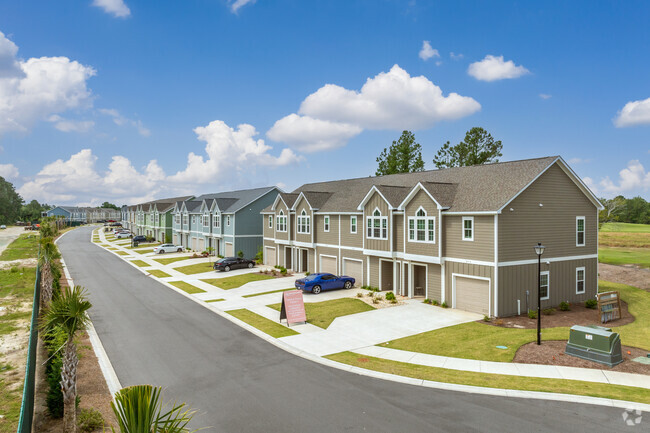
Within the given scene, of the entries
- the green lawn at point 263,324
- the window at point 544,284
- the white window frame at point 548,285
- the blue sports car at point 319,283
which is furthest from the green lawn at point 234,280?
the white window frame at point 548,285

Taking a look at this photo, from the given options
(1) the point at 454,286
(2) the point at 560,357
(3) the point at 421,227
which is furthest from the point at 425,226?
(2) the point at 560,357

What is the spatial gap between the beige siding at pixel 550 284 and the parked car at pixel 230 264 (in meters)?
28.0

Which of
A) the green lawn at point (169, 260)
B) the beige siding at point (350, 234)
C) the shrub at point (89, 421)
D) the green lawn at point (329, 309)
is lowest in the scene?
the green lawn at point (329, 309)

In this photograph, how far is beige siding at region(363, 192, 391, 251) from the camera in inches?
1160

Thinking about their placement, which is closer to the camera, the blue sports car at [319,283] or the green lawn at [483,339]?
the green lawn at [483,339]

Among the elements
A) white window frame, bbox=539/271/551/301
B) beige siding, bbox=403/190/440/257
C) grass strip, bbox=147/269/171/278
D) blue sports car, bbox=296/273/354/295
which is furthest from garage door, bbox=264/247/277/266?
white window frame, bbox=539/271/551/301

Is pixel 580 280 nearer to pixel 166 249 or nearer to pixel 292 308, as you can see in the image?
pixel 292 308

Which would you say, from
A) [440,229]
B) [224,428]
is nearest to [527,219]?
[440,229]

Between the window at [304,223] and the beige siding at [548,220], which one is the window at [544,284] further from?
the window at [304,223]

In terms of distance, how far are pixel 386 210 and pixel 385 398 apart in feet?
59.0

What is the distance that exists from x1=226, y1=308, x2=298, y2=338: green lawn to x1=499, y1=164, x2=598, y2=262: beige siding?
13.1 m

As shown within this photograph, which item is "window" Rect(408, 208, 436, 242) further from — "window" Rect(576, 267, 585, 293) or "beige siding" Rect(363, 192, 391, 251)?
"window" Rect(576, 267, 585, 293)

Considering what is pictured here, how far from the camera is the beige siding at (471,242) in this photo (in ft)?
75.7

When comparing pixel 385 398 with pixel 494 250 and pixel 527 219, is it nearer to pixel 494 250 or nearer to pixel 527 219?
pixel 494 250
